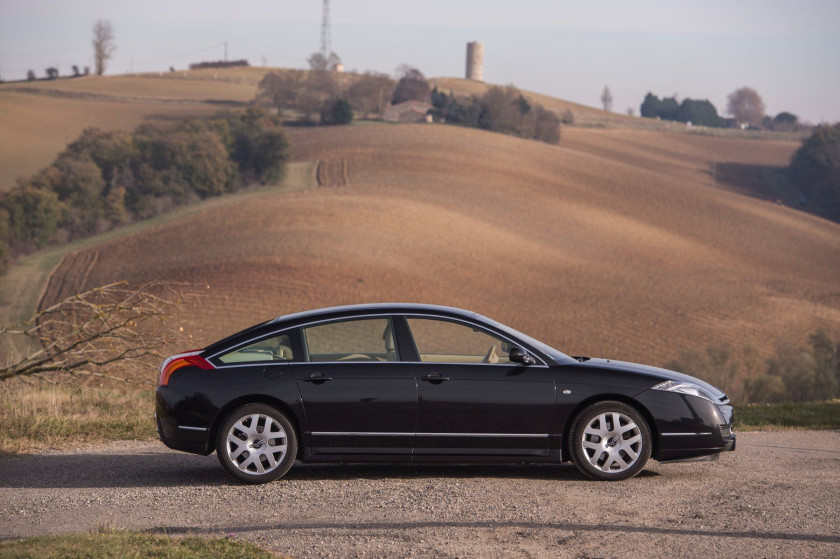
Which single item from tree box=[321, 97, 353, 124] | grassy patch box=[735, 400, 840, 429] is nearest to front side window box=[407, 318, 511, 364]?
grassy patch box=[735, 400, 840, 429]

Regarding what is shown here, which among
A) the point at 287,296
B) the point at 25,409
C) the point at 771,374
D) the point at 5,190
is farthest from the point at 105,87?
the point at 25,409

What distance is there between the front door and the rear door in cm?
12

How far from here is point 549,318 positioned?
40875 mm

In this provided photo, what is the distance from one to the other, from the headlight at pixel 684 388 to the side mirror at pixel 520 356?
1084mm

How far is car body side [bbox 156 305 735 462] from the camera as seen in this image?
7562mm

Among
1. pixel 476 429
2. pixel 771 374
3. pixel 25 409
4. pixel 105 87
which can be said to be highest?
pixel 105 87

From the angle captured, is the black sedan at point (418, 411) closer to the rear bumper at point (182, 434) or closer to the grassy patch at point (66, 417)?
the rear bumper at point (182, 434)

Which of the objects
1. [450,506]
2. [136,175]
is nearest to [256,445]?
[450,506]

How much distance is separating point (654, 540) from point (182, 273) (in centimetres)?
3983

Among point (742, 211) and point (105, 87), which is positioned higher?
point (105, 87)

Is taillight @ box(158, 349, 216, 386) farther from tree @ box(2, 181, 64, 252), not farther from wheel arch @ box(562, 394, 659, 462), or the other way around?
tree @ box(2, 181, 64, 252)

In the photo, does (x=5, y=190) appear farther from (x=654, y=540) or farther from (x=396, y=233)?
(x=654, y=540)

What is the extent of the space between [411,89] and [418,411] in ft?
381

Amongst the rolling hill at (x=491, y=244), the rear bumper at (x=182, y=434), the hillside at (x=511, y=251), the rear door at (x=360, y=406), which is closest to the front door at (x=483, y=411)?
the rear door at (x=360, y=406)
